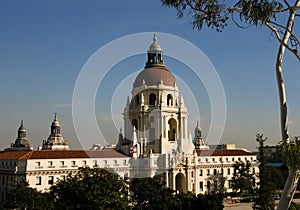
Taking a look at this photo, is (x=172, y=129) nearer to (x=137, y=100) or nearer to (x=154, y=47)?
(x=137, y=100)

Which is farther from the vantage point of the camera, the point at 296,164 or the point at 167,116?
the point at 167,116

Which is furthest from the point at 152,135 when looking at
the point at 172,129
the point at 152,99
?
the point at 152,99

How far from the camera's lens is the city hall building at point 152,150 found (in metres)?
63.5

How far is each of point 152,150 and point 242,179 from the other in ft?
58.1

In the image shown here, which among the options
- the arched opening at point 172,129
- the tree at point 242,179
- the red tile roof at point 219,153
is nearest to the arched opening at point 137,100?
the arched opening at point 172,129

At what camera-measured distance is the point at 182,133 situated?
241ft

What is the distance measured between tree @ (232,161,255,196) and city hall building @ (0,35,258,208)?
13.7 feet

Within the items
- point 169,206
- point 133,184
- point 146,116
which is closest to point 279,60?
point 169,206

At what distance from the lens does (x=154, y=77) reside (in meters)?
72.2

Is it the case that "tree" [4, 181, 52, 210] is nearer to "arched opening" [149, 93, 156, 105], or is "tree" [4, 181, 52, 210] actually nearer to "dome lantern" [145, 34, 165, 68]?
"arched opening" [149, 93, 156, 105]

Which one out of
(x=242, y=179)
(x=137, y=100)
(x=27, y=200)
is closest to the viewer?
(x=27, y=200)

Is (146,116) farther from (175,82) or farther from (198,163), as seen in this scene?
(198,163)

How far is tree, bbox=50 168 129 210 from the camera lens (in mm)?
33875

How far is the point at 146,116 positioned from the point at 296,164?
5938 centimetres
